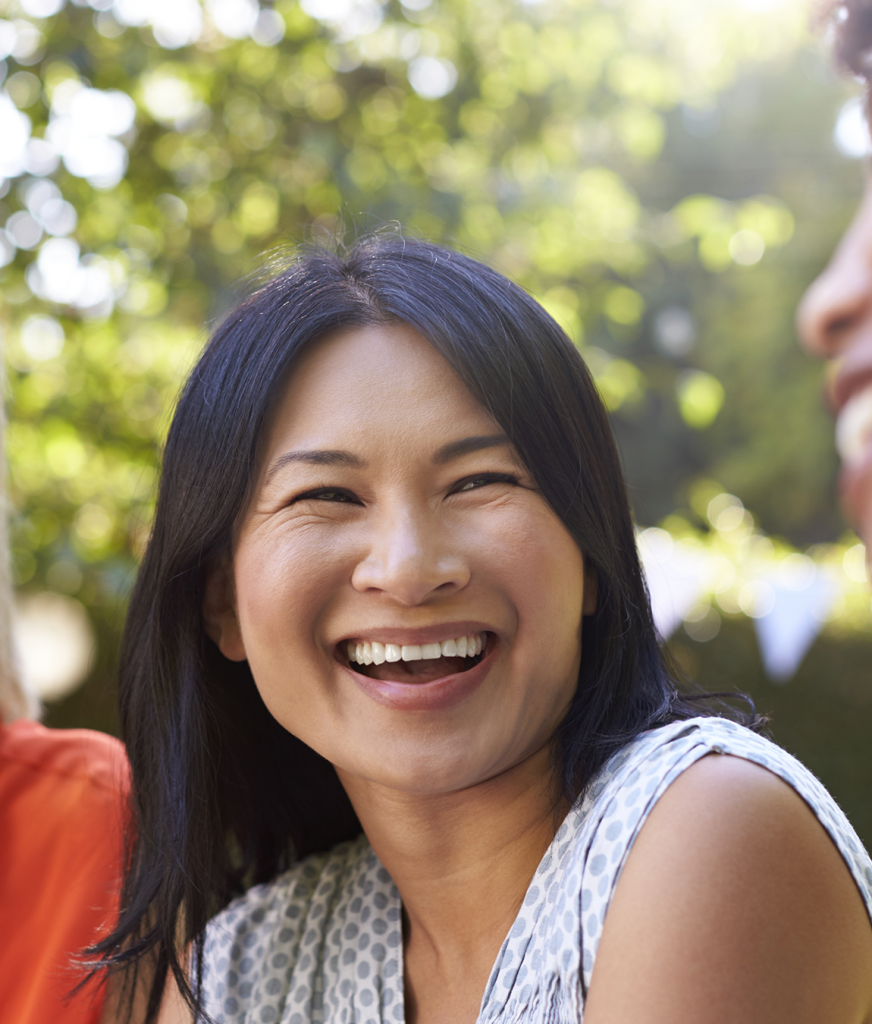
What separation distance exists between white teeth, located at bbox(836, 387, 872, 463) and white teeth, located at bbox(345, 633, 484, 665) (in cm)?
101

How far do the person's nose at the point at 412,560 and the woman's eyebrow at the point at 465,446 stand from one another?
8 cm

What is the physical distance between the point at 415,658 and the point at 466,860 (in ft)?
1.37

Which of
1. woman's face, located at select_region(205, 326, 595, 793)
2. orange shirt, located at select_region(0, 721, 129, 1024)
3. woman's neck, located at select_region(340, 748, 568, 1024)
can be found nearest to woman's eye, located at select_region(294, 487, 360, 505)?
woman's face, located at select_region(205, 326, 595, 793)

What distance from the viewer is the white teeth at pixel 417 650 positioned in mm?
1553

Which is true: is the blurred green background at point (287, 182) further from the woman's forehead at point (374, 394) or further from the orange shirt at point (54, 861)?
the woman's forehead at point (374, 394)

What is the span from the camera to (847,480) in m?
0.59

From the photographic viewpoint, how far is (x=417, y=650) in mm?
1551

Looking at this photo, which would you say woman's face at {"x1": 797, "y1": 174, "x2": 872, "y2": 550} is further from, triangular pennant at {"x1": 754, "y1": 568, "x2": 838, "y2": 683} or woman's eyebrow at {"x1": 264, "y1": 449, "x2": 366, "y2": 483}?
triangular pennant at {"x1": 754, "y1": 568, "x2": 838, "y2": 683}

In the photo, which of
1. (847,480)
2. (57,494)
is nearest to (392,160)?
(57,494)

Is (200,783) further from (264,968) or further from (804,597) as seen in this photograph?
(804,597)

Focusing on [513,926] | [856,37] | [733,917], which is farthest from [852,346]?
[513,926]

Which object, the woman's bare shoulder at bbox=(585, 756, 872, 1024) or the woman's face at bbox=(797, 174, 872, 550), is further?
the woman's bare shoulder at bbox=(585, 756, 872, 1024)

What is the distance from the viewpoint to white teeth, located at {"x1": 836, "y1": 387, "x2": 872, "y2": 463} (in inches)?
22.5

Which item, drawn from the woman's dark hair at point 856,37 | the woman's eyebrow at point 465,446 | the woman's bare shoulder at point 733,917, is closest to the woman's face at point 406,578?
the woman's eyebrow at point 465,446
